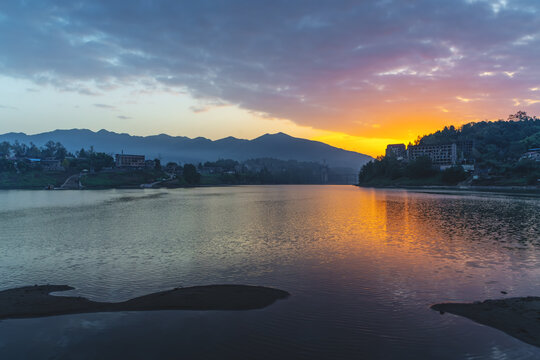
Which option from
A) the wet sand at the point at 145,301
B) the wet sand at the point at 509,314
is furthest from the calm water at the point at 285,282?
the wet sand at the point at 145,301

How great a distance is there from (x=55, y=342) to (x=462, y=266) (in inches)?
1126

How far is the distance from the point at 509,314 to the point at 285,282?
1314cm

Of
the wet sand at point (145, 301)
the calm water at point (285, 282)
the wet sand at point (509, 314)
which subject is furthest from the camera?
the wet sand at point (145, 301)

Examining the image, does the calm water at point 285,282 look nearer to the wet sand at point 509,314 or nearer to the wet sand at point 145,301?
the wet sand at point 509,314

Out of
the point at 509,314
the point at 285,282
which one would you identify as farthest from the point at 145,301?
the point at 509,314

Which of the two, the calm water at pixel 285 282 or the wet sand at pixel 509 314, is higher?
the wet sand at pixel 509 314

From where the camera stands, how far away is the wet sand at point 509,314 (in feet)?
49.6

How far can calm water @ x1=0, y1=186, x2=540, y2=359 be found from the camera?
14.2 meters

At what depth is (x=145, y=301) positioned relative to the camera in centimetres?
1938

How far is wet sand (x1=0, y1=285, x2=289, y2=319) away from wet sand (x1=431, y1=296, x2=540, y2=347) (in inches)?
399

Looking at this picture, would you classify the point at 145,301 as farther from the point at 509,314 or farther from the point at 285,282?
the point at 509,314

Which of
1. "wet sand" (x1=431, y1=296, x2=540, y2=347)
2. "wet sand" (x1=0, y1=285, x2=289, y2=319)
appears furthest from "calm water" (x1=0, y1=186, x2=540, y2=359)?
"wet sand" (x1=0, y1=285, x2=289, y2=319)

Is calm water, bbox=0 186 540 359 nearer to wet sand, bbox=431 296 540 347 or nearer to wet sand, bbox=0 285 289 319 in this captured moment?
wet sand, bbox=431 296 540 347

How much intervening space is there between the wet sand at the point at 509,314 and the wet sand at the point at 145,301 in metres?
10.1
